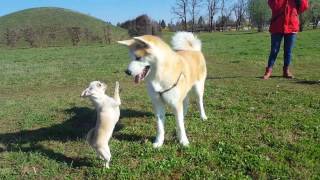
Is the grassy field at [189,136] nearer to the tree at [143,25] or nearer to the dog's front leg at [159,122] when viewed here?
the dog's front leg at [159,122]

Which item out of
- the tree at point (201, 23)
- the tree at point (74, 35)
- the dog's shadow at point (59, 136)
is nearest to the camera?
the dog's shadow at point (59, 136)

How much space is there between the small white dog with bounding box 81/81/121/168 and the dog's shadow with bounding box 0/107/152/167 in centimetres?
42

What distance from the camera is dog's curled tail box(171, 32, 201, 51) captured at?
682cm

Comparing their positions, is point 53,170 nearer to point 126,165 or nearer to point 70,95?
point 126,165

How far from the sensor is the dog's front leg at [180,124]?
17.9 ft

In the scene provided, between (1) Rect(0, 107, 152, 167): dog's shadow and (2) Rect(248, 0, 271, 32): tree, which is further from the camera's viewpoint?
(2) Rect(248, 0, 271, 32): tree

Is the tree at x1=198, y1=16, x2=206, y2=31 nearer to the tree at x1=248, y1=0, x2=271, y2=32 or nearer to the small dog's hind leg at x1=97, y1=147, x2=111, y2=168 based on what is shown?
the tree at x1=248, y1=0, x2=271, y2=32

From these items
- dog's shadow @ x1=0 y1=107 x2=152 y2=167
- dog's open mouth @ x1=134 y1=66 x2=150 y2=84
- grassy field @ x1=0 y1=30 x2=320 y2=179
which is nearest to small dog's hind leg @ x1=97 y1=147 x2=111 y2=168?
grassy field @ x1=0 y1=30 x2=320 y2=179

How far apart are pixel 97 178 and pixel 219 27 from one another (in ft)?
228

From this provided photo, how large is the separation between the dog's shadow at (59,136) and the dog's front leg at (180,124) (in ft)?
2.18

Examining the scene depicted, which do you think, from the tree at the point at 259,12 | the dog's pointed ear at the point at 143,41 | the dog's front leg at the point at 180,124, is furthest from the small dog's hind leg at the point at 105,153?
the tree at the point at 259,12

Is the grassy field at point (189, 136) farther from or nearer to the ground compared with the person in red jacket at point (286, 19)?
nearer to the ground

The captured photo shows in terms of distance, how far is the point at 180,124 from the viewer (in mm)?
5527

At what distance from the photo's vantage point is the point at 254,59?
15.5 m
